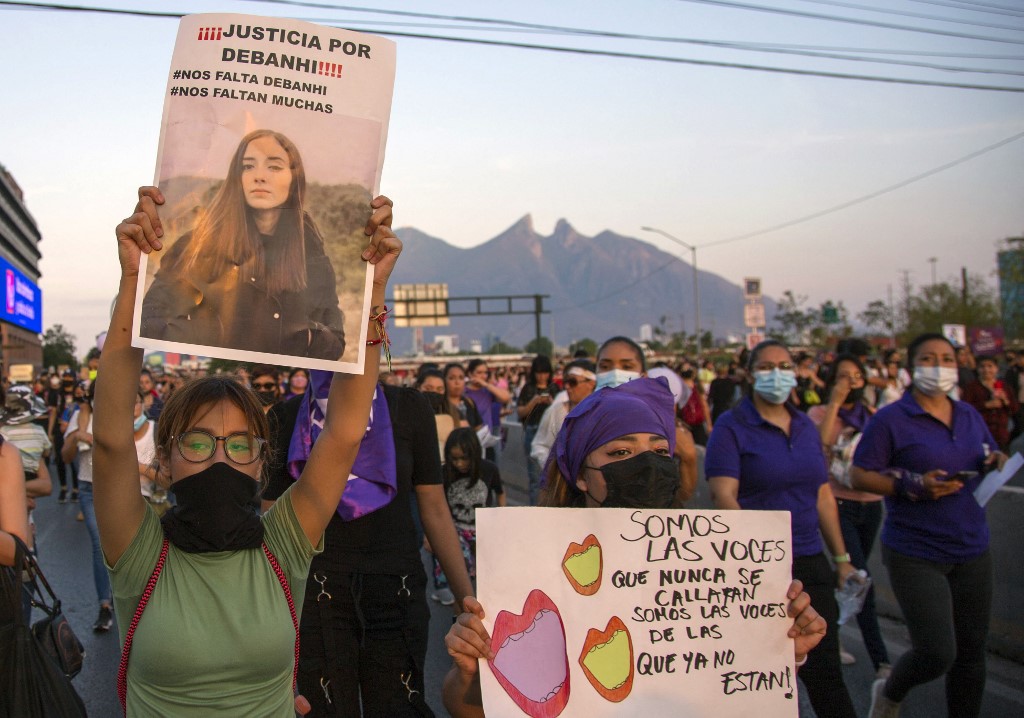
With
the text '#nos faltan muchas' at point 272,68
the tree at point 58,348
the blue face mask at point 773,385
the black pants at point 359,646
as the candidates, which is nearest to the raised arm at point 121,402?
the text '#nos faltan muchas' at point 272,68

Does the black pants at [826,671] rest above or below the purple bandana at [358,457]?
below

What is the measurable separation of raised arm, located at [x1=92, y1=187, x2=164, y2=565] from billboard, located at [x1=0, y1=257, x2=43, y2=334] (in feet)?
157

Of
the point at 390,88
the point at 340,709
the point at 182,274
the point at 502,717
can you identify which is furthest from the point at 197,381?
the point at 340,709

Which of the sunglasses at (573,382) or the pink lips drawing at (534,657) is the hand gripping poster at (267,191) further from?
the sunglasses at (573,382)

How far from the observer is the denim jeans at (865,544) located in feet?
20.2

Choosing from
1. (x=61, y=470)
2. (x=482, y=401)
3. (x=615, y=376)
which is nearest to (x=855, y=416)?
(x=615, y=376)

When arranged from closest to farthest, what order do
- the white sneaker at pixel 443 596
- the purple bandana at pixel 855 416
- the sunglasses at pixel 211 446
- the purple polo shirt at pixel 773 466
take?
the sunglasses at pixel 211 446, the purple polo shirt at pixel 773 466, the purple bandana at pixel 855 416, the white sneaker at pixel 443 596

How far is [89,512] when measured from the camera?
8.26m

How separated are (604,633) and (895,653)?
5.16m

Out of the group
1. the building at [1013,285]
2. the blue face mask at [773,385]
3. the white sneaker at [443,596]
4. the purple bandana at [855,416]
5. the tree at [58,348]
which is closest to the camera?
the blue face mask at [773,385]

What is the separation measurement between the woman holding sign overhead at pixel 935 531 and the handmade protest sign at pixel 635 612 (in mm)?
2611

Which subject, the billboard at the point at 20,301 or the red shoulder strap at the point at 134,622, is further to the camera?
the billboard at the point at 20,301

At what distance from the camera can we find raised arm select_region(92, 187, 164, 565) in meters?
2.29

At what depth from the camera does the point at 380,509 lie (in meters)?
3.84
